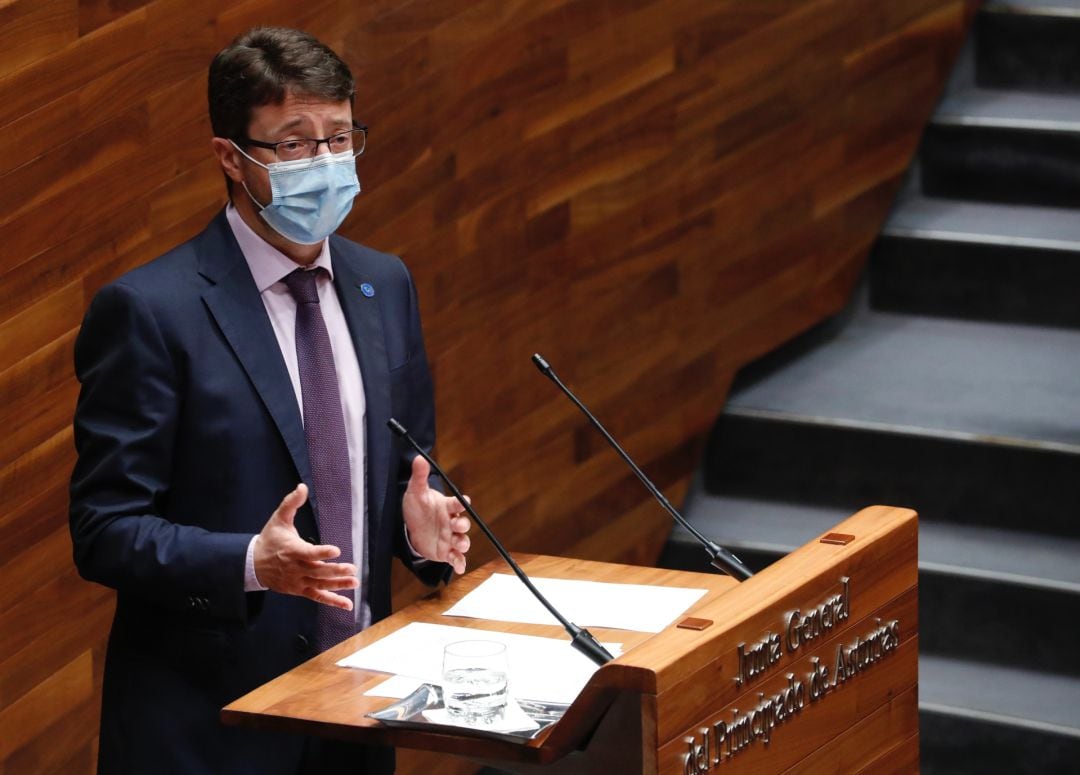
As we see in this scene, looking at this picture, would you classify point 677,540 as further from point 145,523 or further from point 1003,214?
point 145,523

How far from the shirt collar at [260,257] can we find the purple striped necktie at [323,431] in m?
0.02

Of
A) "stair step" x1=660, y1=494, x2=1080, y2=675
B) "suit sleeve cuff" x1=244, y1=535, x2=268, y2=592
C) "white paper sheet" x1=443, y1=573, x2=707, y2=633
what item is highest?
"suit sleeve cuff" x1=244, y1=535, x2=268, y2=592

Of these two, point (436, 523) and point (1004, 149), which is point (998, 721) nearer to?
point (1004, 149)

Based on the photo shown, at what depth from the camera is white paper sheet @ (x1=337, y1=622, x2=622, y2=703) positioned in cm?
188

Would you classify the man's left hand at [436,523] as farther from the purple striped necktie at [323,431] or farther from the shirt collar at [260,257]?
the shirt collar at [260,257]

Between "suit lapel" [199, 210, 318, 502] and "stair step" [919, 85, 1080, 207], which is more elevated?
"suit lapel" [199, 210, 318, 502]

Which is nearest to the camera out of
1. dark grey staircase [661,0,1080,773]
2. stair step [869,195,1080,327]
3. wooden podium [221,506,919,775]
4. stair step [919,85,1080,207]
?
wooden podium [221,506,919,775]

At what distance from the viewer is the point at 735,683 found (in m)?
1.78

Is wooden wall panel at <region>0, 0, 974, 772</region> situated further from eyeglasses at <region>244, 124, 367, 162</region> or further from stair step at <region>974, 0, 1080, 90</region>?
eyeglasses at <region>244, 124, 367, 162</region>

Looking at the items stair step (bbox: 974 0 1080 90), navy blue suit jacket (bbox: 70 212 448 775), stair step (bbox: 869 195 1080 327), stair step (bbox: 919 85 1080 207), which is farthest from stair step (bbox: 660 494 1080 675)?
navy blue suit jacket (bbox: 70 212 448 775)

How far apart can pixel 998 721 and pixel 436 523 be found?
173cm

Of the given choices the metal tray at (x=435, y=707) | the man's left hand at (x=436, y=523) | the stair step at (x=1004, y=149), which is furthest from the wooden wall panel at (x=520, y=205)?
the metal tray at (x=435, y=707)

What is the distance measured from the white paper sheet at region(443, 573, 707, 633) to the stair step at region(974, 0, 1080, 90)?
112 inches

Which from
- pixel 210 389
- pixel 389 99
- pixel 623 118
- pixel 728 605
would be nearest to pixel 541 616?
pixel 728 605
